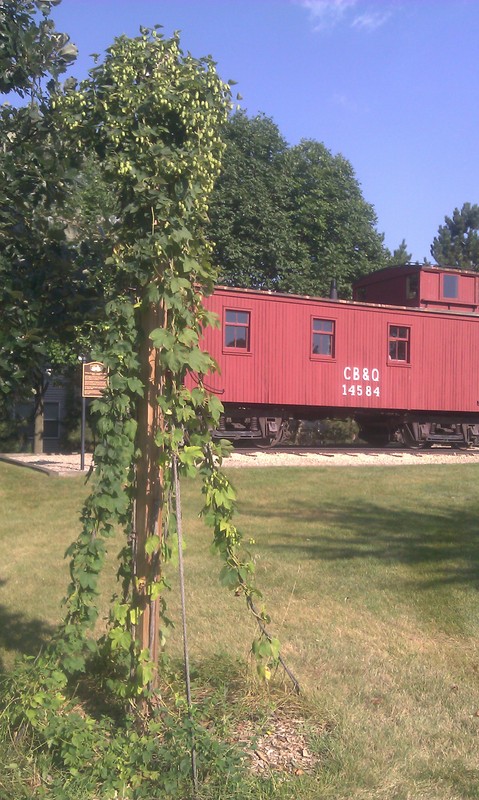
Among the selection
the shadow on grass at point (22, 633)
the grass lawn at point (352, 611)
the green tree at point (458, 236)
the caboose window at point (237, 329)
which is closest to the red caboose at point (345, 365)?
the caboose window at point (237, 329)

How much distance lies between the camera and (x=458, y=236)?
48406mm

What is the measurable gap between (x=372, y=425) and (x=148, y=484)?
51.0 ft

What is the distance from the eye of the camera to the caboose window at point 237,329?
15297mm

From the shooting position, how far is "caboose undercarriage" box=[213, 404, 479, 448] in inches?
634

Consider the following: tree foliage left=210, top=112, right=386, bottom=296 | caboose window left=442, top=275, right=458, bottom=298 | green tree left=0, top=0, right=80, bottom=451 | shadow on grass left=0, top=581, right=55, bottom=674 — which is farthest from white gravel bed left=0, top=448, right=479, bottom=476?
tree foliage left=210, top=112, right=386, bottom=296

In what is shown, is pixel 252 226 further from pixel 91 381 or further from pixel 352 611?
pixel 352 611

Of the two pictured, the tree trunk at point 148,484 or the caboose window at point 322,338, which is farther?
the caboose window at point 322,338

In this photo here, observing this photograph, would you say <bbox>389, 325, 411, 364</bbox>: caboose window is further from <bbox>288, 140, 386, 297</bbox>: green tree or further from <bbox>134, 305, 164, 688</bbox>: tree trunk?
<bbox>134, 305, 164, 688</bbox>: tree trunk

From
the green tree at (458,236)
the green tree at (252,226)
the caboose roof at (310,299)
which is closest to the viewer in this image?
the caboose roof at (310,299)

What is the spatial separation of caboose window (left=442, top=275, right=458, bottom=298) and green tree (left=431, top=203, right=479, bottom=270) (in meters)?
28.3

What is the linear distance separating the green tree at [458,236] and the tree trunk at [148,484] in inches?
1779

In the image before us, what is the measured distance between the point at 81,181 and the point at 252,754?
2.86 m


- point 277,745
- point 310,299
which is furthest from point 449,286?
point 277,745

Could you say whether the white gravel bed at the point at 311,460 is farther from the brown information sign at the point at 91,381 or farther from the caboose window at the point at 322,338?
the caboose window at the point at 322,338
